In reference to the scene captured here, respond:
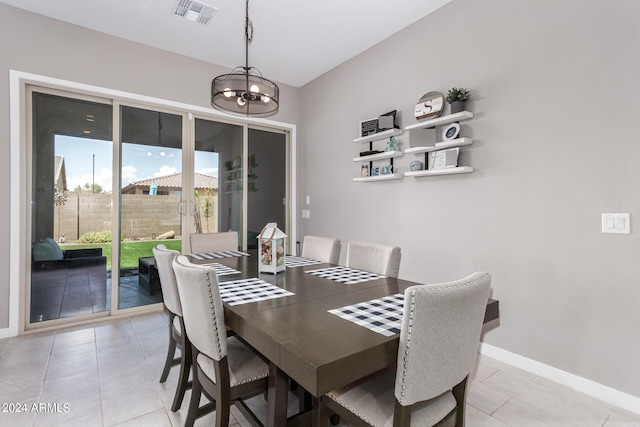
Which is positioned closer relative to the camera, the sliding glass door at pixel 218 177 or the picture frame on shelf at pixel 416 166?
the picture frame on shelf at pixel 416 166

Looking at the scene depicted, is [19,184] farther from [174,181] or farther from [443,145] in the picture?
[443,145]

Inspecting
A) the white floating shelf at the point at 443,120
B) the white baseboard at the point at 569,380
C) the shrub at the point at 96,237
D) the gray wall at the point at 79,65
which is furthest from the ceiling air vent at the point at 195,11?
the white baseboard at the point at 569,380

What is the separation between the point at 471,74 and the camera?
8.36 feet

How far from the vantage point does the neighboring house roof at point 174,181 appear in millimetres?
3441

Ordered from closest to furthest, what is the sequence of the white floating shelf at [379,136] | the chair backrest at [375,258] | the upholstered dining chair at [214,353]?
the upholstered dining chair at [214,353], the chair backrest at [375,258], the white floating shelf at [379,136]

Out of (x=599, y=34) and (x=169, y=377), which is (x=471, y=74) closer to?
(x=599, y=34)

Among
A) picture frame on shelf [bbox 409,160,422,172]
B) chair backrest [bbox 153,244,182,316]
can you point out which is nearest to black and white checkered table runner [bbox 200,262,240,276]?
chair backrest [bbox 153,244,182,316]

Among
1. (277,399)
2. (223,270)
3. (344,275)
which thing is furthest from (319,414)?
(223,270)

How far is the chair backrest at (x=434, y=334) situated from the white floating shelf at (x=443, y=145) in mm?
1698

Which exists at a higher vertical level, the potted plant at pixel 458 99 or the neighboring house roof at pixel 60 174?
the potted plant at pixel 458 99

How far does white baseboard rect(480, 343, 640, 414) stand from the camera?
6.01ft

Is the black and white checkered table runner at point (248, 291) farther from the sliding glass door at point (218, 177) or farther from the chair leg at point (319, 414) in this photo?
the sliding glass door at point (218, 177)

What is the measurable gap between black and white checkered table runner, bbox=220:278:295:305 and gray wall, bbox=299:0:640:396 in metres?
1.72

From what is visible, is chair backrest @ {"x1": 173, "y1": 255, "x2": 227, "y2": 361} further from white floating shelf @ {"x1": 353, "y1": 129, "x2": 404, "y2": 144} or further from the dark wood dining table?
white floating shelf @ {"x1": 353, "y1": 129, "x2": 404, "y2": 144}
